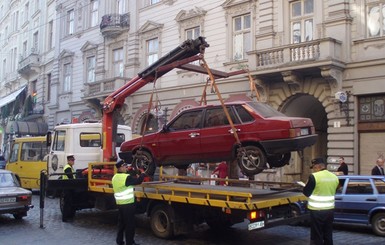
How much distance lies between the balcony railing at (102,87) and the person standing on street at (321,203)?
19252 millimetres

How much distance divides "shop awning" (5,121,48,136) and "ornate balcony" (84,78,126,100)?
613cm

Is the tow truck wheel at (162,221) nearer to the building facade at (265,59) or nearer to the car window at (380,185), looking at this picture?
the building facade at (265,59)

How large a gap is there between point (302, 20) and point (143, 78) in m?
10.1

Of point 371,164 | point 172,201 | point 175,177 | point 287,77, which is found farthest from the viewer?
point 287,77

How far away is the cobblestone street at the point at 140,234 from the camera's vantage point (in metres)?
9.60

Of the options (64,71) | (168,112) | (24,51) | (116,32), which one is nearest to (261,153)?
(168,112)

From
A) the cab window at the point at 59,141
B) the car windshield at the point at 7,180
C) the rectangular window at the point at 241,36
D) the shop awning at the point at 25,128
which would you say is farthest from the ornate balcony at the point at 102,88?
the car windshield at the point at 7,180

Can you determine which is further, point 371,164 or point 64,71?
point 64,71

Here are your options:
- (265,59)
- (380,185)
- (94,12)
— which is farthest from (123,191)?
(94,12)

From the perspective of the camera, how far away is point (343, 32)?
16812 millimetres

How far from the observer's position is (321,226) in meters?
7.62

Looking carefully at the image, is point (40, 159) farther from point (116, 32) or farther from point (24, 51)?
point (24, 51)

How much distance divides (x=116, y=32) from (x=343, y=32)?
1485 centimetres

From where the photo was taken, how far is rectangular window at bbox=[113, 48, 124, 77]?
27656 millimetres
